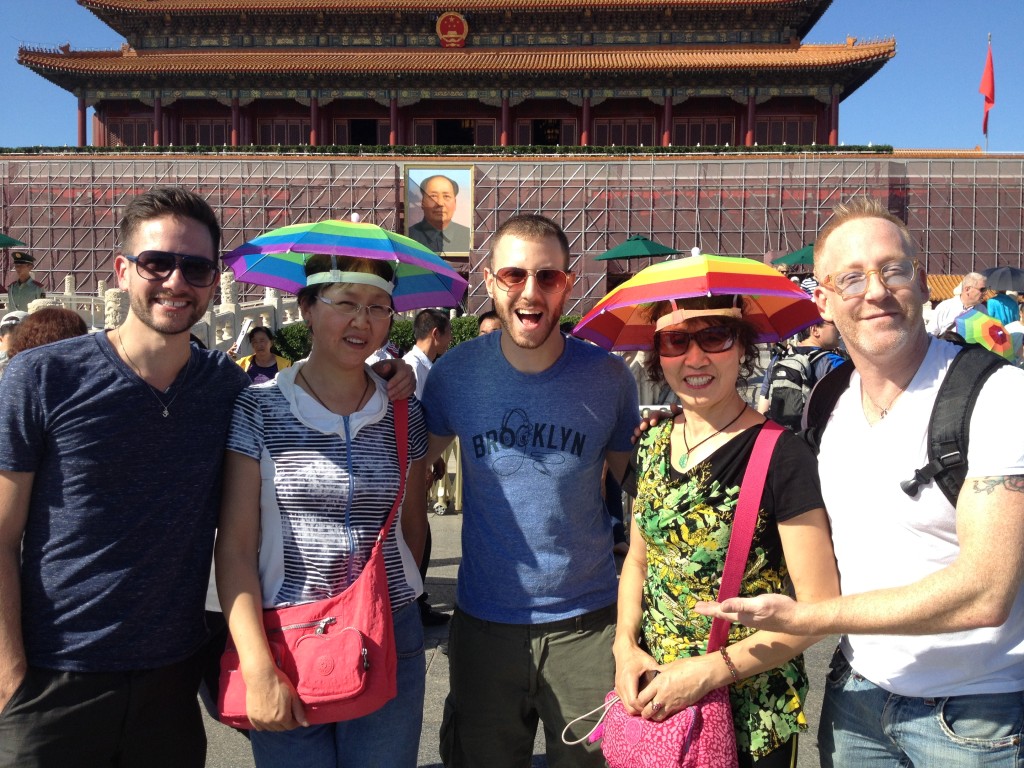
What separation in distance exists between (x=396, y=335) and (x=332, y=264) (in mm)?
17433

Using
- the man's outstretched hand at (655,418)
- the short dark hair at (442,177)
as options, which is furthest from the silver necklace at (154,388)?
the short dark hair at (442,177)

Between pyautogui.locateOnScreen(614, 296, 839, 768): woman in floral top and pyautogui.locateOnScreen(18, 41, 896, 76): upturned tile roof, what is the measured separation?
27.3 metres

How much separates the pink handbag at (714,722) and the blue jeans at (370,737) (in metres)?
0.59

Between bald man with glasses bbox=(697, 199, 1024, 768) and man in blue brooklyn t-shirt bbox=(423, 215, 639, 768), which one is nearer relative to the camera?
bald man with glasses bbox=(697, 199, 1024, 768)

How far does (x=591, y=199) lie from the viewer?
2609 cm

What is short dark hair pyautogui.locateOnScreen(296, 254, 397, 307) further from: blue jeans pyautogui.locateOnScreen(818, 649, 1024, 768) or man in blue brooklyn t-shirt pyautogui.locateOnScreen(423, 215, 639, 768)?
blue jeans pyautogui.locateOnScreen(818, 649, 1024, 768)

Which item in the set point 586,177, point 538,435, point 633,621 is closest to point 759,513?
point 633,621

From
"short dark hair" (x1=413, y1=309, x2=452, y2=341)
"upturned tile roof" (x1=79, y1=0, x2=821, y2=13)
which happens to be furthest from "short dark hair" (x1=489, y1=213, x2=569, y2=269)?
"upturned tile roof" (x1=79, y1=0, x2=821, y2=13)

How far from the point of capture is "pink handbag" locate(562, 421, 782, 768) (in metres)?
1.99

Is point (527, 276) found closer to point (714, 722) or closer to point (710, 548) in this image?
point (710, 548)

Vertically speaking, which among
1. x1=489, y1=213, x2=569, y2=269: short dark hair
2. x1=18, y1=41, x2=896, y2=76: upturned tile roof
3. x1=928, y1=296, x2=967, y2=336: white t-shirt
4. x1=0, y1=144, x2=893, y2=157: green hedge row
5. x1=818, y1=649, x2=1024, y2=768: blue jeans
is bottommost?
x1=818, y1=649, x2=1024, y2=768: blue jeans

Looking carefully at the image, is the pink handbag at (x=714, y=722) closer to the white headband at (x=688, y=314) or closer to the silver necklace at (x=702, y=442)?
the silver necklace at (x=702, y=442)

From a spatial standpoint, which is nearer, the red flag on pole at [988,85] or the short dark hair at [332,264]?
the short dark hair at [332,264]

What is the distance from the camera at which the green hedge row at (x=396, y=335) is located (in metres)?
16.6
